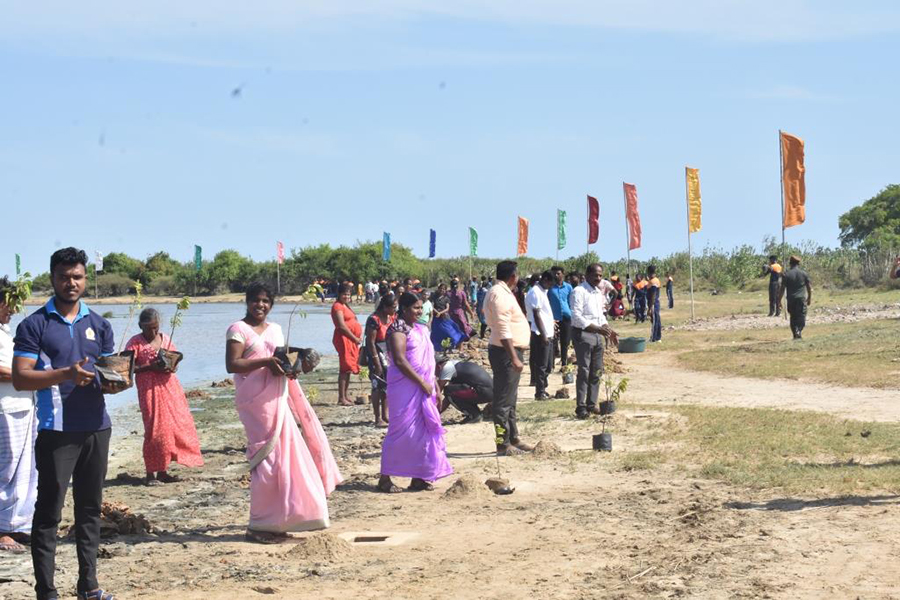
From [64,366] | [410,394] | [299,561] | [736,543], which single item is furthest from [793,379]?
[64,366]

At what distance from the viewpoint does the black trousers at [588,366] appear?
1308 cm

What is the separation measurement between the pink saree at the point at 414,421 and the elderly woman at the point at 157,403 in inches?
86.5

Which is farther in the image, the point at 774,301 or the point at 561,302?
the point at 774,301

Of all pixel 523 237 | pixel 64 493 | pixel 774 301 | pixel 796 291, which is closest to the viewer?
pixel 64 493

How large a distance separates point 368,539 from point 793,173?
75.1 feet

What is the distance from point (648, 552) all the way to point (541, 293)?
8.38 meters

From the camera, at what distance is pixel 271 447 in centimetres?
791

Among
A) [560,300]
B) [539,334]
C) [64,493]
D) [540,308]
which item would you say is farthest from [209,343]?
[64,493]

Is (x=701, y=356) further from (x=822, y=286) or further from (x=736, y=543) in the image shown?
(x=822, y=286)

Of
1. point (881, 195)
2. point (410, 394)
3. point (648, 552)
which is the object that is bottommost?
point (648, 552)

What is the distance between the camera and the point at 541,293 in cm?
1563

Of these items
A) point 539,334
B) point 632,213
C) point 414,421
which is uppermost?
point 632,213

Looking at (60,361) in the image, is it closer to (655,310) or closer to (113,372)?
(113,372)

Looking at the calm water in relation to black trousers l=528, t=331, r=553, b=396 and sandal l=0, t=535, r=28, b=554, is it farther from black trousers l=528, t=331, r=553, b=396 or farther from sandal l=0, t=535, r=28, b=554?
sandal l=0, t=535, r=28, b=554
